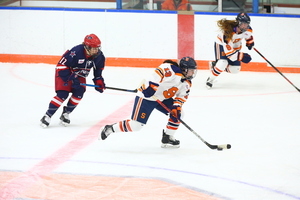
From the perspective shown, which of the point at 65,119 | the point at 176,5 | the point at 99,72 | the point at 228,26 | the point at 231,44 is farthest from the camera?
the point at 176,5

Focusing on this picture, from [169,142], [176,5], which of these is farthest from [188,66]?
[176,5]

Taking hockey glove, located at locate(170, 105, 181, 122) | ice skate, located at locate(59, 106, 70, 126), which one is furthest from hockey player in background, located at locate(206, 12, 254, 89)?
hockey glove, located at locate(170, 105, 181, 122)

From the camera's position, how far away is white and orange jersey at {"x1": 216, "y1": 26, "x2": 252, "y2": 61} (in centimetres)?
623

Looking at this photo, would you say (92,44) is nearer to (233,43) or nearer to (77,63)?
(77,63)

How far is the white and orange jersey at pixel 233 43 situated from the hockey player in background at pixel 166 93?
231 centimetres

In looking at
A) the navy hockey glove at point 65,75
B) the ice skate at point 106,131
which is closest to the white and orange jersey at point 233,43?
the navy hockey glove at point 65,75

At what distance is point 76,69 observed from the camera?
4.71 meters

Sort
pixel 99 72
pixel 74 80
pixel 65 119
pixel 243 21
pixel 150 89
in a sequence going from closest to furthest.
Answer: pixel 150 89, pixel 74 80, pixel 99 72, pixel 65 119, pixel 243 21

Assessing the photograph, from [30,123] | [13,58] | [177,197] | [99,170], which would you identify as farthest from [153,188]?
[13,58]

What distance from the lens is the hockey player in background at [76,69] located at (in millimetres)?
4555

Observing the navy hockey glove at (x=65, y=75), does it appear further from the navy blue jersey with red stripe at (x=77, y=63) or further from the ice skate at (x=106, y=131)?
the ice skate at (x=106, y=131)

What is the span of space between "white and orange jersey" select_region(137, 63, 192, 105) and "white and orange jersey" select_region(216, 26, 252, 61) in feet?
7.79

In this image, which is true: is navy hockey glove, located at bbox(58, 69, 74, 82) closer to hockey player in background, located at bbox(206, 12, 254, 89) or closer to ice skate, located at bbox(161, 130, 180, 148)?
ice skate, located at bbox(161, 130, 180, 148)

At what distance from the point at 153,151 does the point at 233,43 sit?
2.50 m
